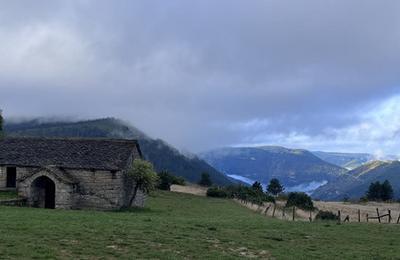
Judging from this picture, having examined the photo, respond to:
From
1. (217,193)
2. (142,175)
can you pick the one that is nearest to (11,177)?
(142,175)

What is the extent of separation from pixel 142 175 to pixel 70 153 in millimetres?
8468

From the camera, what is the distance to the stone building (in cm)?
5094

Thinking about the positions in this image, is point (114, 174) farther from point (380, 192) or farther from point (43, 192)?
point (380, 192)

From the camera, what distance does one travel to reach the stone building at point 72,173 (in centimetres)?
5094

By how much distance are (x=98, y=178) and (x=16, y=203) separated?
842cm

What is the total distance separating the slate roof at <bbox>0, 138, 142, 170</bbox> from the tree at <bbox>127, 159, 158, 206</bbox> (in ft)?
4.61

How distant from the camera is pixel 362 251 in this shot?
24.7 meters

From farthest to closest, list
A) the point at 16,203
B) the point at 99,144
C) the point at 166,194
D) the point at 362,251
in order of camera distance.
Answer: the point at 166,194, the point at 99,144, the point at 16,203, the point at 362,251

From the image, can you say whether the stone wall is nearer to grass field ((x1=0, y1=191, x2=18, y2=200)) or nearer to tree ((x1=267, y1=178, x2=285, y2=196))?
grass field ((x1=0, y1=191, x2=18, y2=200))

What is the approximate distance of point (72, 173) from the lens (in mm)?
53000

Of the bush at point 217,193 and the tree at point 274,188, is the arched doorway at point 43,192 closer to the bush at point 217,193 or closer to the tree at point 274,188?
the bush at point 217,193

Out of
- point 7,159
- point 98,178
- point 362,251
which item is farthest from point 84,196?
point 362,251

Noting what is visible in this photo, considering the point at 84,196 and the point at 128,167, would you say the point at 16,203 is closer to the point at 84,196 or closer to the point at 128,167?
the point at 84,196

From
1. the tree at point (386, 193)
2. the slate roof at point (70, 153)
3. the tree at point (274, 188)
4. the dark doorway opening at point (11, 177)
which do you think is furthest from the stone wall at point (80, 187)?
the tree at point (274, 188)
